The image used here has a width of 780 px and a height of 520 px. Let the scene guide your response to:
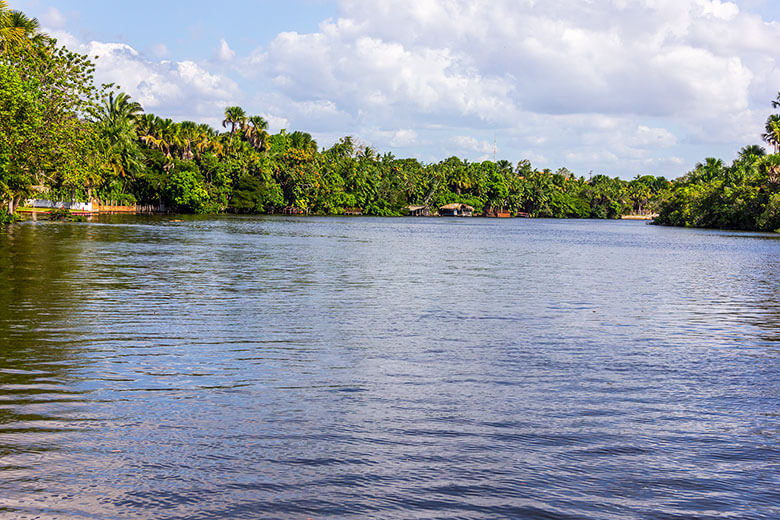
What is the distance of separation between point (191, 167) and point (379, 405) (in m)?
122

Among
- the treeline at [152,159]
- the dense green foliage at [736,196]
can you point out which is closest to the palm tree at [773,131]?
the dense green foliage at [736,196]

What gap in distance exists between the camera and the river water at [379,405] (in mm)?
7414

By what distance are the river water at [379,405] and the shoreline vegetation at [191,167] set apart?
28.0 m

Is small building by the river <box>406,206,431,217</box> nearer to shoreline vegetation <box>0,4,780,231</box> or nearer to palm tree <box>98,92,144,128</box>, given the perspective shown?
shoreline vegetation <box>0,4,780,231</box>

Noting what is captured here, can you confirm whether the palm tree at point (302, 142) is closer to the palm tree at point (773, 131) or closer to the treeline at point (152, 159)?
the treeline at point (152, 159)

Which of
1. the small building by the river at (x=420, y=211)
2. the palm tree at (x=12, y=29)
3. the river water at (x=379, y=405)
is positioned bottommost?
the river water at (x=379, y=405)

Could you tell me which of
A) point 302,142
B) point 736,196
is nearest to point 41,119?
point 736,196

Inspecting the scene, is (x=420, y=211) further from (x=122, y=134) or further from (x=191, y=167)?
(x=122, y=134)

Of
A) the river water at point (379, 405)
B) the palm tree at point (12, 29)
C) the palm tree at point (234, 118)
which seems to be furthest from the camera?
the palm tree at point (234, 118)

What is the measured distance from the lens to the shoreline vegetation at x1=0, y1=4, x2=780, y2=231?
48094 mm

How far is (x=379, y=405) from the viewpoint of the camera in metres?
10.8

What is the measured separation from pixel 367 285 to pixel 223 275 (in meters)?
6.44

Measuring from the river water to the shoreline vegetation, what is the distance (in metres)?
28.0

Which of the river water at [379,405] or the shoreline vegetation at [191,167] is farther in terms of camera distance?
the shoreline vegetation at [191,167]
